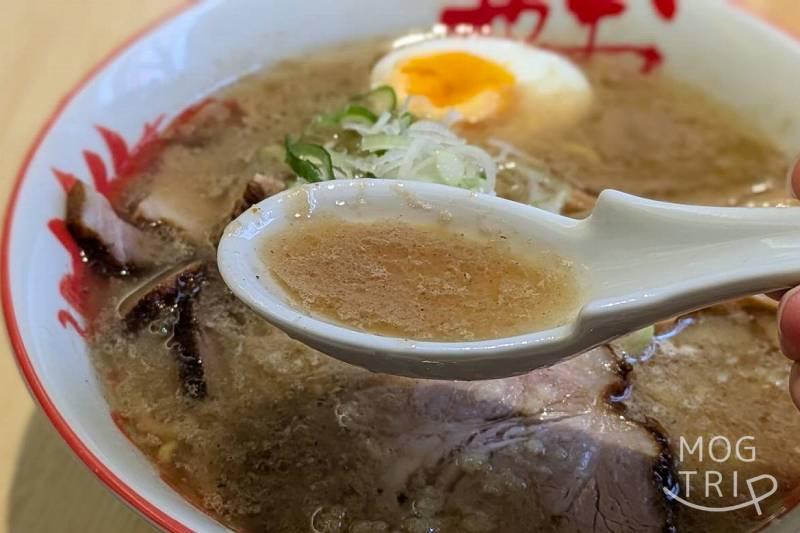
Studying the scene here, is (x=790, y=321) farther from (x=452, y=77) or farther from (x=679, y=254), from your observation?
(x=452, y=77)

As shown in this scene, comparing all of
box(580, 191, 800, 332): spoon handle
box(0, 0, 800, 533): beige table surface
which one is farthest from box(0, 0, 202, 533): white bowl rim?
box(580, 191, 800, 332): spoon handle

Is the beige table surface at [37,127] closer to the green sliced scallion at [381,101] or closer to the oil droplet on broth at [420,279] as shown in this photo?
the oil droplet on broth at [420,279]

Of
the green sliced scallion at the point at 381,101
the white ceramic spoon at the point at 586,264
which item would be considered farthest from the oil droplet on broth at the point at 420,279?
the green sliced scallion at the point at 381,101

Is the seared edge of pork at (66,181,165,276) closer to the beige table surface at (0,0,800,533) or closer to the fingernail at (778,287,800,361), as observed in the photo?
the beige table surface at (0,0,800,533)

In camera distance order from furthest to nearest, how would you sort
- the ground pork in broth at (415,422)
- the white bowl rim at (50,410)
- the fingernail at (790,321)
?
the ground pork in broth at (415,422) < the white bowl rim at (50,410) < the fingernail at (790,321)

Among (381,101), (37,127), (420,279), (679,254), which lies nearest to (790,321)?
(679,254)

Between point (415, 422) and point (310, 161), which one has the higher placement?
point (310, 161)
